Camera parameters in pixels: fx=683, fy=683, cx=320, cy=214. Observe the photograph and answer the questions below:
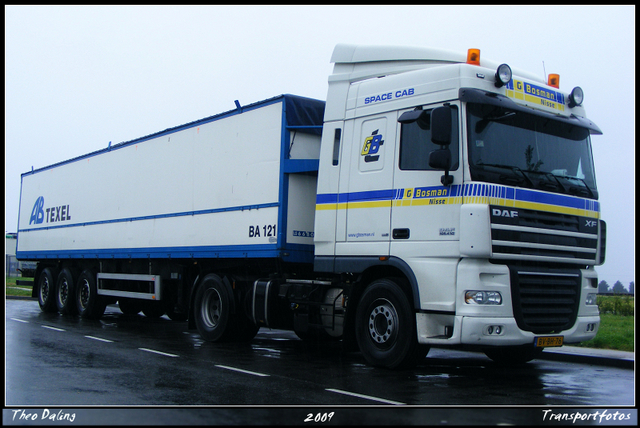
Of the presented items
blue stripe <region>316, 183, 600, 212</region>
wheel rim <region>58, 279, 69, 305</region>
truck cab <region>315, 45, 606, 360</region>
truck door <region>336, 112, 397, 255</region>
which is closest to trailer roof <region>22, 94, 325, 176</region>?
truck cab <region>315, 45, 606, 360</region>

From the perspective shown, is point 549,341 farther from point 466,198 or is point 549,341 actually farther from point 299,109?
point 299,109

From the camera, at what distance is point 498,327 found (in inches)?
301

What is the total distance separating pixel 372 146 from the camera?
892cm

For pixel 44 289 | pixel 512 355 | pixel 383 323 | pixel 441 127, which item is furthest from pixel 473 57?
pixel 44 289

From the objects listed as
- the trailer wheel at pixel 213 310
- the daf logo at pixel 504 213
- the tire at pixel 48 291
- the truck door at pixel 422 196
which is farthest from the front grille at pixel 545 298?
the tire at pixel 48 291

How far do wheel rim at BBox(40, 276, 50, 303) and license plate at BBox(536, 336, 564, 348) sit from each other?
14276 millimetres

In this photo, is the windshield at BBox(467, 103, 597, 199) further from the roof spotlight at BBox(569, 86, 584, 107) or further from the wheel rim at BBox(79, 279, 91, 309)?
the wheel rim at BBox(79, 279, 91, 309)

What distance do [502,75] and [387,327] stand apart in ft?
11.1

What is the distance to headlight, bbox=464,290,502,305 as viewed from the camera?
25.1ft

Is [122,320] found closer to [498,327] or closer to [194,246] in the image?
[194,246]

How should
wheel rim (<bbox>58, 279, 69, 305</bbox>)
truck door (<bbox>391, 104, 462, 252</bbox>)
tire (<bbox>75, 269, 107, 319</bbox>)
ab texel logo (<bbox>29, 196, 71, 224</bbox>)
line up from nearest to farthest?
truck door (<bbox>391, 104, 462, 252</bbox>), tire (<bbox>75, 269, 107, 319</bbox>), ab texel logo (<bbox>29, 196, 71, 224</bbox>), wheel rim (<bbox>58, 279, 69, 305</bbox>)

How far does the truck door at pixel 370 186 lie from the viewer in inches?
341

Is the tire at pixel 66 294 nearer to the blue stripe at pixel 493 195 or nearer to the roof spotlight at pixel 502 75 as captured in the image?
the blue stripe at pixel 493 195

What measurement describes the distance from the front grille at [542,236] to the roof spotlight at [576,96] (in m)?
1.58
